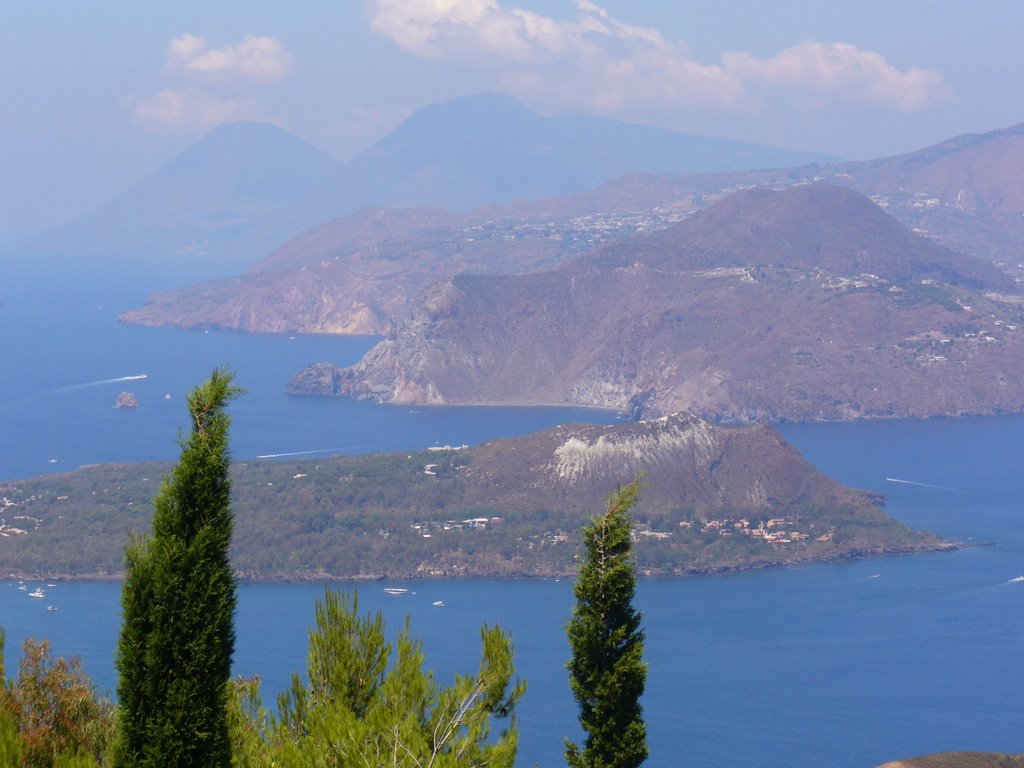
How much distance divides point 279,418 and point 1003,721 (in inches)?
3191

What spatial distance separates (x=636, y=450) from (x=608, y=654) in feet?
236

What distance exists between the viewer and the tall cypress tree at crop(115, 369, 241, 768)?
13.8m

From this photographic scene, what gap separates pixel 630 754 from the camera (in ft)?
57.4

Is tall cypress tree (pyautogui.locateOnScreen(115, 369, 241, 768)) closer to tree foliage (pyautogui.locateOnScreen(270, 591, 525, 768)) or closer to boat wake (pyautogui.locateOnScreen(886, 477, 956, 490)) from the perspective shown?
tree foliage (pyautogui.locateOnScreen(270, 591, 525, 768))

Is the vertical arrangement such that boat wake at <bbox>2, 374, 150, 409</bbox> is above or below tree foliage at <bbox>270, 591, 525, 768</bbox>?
above

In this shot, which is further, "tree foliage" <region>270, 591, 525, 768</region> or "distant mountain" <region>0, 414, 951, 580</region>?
"distant mountain" <region>0, 414, 951, 580</region>

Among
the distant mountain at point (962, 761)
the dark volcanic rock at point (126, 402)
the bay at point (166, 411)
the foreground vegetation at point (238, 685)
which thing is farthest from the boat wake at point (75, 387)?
the foreground vegetation at point (238, 685)

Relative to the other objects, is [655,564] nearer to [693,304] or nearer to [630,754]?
[630,754]

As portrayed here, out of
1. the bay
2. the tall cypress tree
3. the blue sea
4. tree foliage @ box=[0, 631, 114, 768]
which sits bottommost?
the blue sea

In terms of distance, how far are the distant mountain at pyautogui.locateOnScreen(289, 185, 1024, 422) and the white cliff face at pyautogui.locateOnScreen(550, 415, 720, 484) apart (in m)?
41.5

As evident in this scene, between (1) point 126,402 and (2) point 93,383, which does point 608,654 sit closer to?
(1) point 126,402

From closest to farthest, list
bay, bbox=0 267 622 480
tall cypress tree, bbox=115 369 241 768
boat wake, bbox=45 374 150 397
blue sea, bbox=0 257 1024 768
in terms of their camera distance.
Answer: tall cypress tree, bbox=115 369 241 768 < blue sea, bbox=0 257 1024 768 < bay, bbox=0 267 622 480 < boat wake, bbox=45 374 150 397

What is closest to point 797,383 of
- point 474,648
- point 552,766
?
point 474,648

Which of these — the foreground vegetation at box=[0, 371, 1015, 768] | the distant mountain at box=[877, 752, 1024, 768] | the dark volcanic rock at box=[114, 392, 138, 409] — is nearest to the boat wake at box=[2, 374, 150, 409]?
the dark volcanic rock at box=[114, 392, 138, 409]
